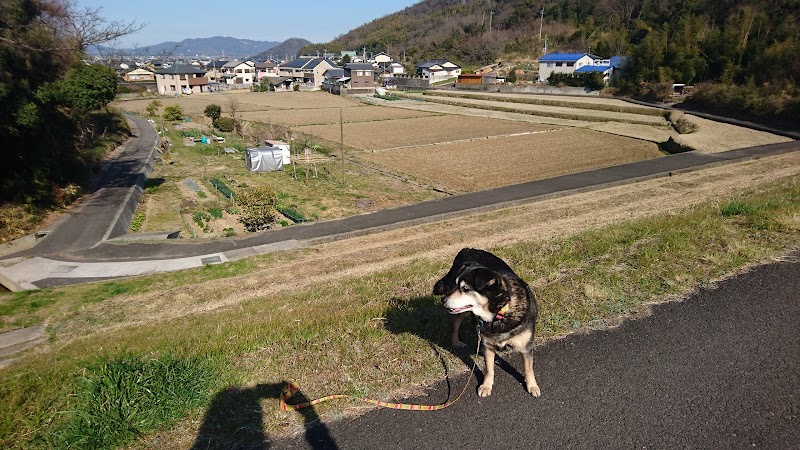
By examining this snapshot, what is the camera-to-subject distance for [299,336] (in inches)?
209

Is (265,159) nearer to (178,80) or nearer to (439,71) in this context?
(178,80)

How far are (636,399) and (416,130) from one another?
4396 cm

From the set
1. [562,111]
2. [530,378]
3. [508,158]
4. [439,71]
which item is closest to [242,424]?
[530,378]

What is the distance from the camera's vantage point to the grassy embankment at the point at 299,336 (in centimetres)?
382

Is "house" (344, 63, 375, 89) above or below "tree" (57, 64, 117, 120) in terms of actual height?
above

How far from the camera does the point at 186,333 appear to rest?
6.54m

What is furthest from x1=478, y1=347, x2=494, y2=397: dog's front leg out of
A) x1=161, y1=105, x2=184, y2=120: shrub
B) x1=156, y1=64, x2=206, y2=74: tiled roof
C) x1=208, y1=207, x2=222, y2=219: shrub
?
x1=156, y1=64, x2=206, y2=74: tiled roof

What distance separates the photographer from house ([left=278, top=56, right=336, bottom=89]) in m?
111

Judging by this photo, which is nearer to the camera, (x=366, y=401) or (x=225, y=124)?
(x=366, y=401)

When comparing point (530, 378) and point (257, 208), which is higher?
point (530, 378)

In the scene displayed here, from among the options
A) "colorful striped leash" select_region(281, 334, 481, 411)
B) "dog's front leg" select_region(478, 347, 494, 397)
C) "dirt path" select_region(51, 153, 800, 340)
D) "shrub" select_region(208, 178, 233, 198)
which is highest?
"dog's front leg" select_region(478, 347, 494, 397)

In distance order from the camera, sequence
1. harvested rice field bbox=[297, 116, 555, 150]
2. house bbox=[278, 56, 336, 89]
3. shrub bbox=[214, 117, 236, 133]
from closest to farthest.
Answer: harvested rice field bbox=[297, 116, 555, 150]
shrub bbox=[214, 117, 236, 133]
house bbox=[278, 56, 336, 89]

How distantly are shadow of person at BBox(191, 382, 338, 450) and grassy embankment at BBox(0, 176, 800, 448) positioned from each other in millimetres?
15

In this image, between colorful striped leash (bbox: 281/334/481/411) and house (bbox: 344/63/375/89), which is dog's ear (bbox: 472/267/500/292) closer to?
colorful striped leash (bbox: 281/334/481/411)
